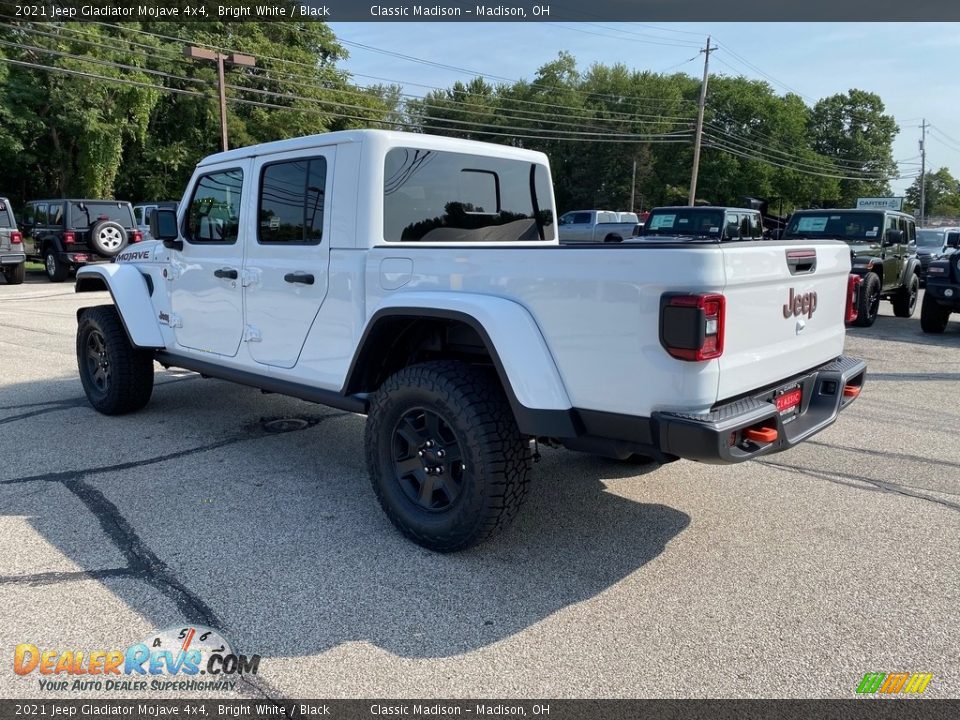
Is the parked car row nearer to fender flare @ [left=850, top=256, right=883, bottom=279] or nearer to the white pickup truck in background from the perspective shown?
fender flare @ [left=850, top=256, right=883, bottom=279]

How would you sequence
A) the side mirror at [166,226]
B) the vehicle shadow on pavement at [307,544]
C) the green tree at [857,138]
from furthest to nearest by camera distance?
the green tree at [857,138], the side mirror at [166,226], the vehicle shadow on pavement at [307,544]

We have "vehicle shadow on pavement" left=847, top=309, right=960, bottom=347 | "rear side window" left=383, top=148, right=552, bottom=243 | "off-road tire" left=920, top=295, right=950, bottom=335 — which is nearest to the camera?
"rear side window" left=383, top=148, right=552, bottom=243

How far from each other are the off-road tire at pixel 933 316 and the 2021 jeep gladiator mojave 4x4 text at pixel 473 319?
337 inches

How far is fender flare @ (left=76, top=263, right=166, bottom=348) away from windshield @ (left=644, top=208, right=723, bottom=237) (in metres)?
11.4

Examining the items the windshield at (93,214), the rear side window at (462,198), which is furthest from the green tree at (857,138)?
the rear side window at (462,198)

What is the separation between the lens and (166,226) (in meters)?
5.03

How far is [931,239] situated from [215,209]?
2422 cm

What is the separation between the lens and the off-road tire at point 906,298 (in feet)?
43.1

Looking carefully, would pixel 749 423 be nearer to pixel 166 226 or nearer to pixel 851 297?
pixel 851 297

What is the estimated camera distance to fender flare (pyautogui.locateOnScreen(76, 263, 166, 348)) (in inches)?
211

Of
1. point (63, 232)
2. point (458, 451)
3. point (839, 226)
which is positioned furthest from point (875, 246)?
point (63, 232)

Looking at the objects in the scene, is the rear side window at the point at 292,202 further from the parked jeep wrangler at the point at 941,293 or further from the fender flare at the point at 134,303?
the parked jeep wrangler at the point at 941,293

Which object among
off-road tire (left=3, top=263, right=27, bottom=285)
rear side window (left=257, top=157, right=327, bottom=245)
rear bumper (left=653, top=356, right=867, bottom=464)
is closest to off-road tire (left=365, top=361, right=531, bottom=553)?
rear bumper (left=653, top=356, right=867, bottom=464)

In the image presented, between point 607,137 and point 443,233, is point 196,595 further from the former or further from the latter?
point 607,137
